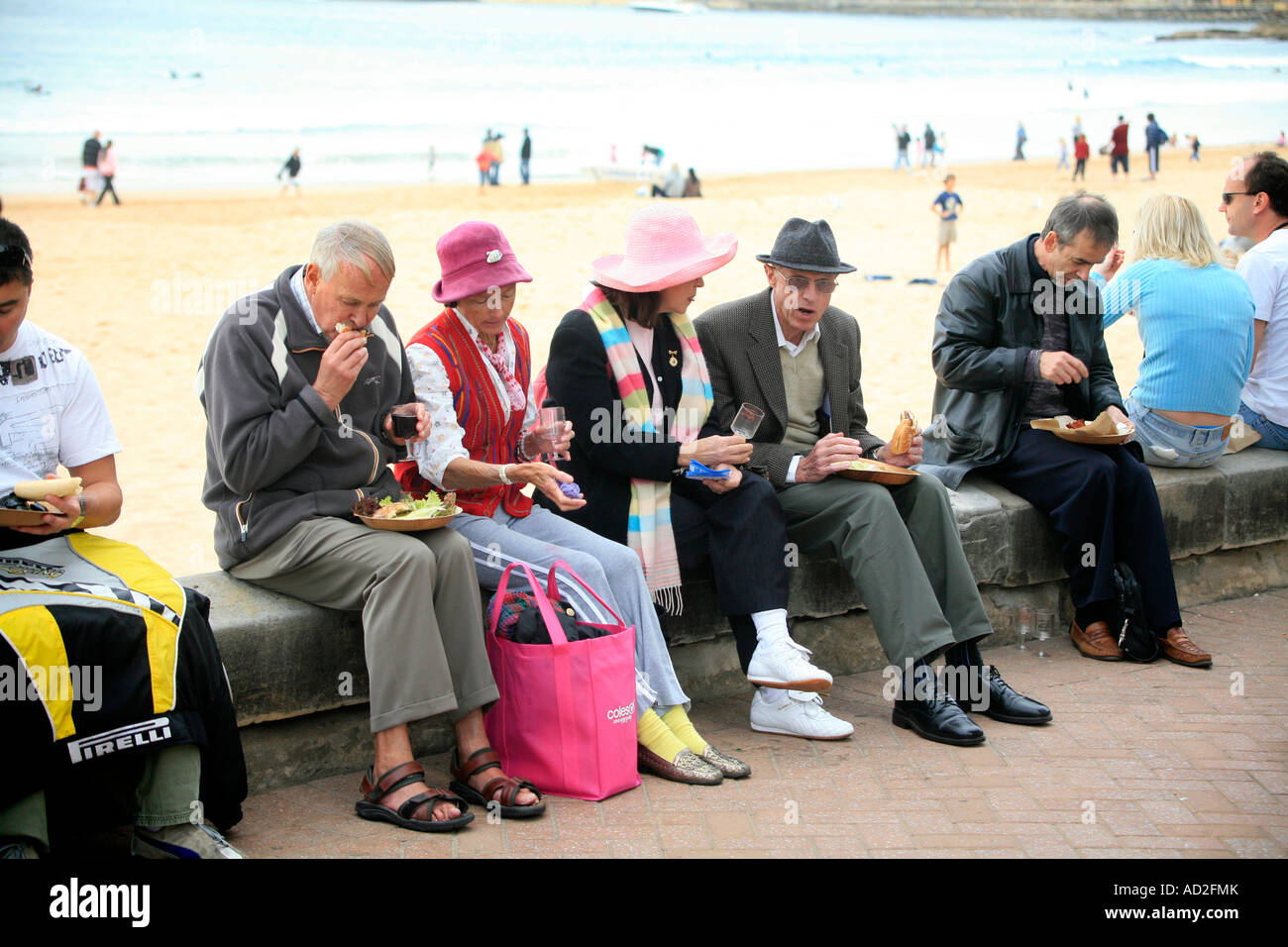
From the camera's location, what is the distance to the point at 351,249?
3.57m

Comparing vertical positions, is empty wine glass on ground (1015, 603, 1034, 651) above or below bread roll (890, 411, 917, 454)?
below

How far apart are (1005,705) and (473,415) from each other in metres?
2.03

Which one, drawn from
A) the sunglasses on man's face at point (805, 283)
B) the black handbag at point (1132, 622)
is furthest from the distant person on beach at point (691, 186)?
the sunglasses on man's face at point (805, 283)

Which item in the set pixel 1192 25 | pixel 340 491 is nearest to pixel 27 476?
pixel 340 491

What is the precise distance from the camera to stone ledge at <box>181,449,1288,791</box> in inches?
142

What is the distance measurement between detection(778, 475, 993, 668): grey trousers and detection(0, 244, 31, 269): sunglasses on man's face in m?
2.46

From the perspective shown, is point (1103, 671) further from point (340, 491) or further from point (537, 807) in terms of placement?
point (340, 491)

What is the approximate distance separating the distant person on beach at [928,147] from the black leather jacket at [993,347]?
36.1 metres

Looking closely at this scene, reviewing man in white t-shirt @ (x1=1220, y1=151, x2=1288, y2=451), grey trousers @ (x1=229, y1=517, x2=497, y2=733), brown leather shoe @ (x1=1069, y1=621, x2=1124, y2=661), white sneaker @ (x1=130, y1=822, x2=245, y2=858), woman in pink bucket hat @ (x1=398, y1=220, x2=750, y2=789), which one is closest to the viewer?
white sneaker @ (x1=130, y1=822, x2=245, y2=858)

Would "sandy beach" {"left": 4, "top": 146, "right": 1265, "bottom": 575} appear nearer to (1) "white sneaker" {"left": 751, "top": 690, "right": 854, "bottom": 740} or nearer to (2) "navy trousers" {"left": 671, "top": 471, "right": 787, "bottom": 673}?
(2) "navy trousers" {"left": 671, "top": 471, "right": 787, "bottom": 673}

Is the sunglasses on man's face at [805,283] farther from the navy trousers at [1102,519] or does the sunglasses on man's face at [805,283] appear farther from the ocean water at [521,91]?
the ocean water at [521,91]

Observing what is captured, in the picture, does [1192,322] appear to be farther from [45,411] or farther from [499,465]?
[45,411]

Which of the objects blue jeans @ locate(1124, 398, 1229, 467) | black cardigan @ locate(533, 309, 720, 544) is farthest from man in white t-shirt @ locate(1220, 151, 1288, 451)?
black cardigan @ locate(533, 309, 720, 544)

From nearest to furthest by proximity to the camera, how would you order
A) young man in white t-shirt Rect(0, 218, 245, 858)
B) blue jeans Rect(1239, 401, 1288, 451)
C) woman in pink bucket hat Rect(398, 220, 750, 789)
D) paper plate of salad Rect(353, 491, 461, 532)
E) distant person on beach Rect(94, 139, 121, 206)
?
young man in white t-shirt Rect(0, 218, 245, 858) < paper plate of salad Rect(353, 491, 461, 532) < woman in pink bucket hat Rect(398, 220, 750, 789) < blue jeans Rect(1239, 401, 1288, 451) < distant person on beach Rect(94, 139, 121, 206)
